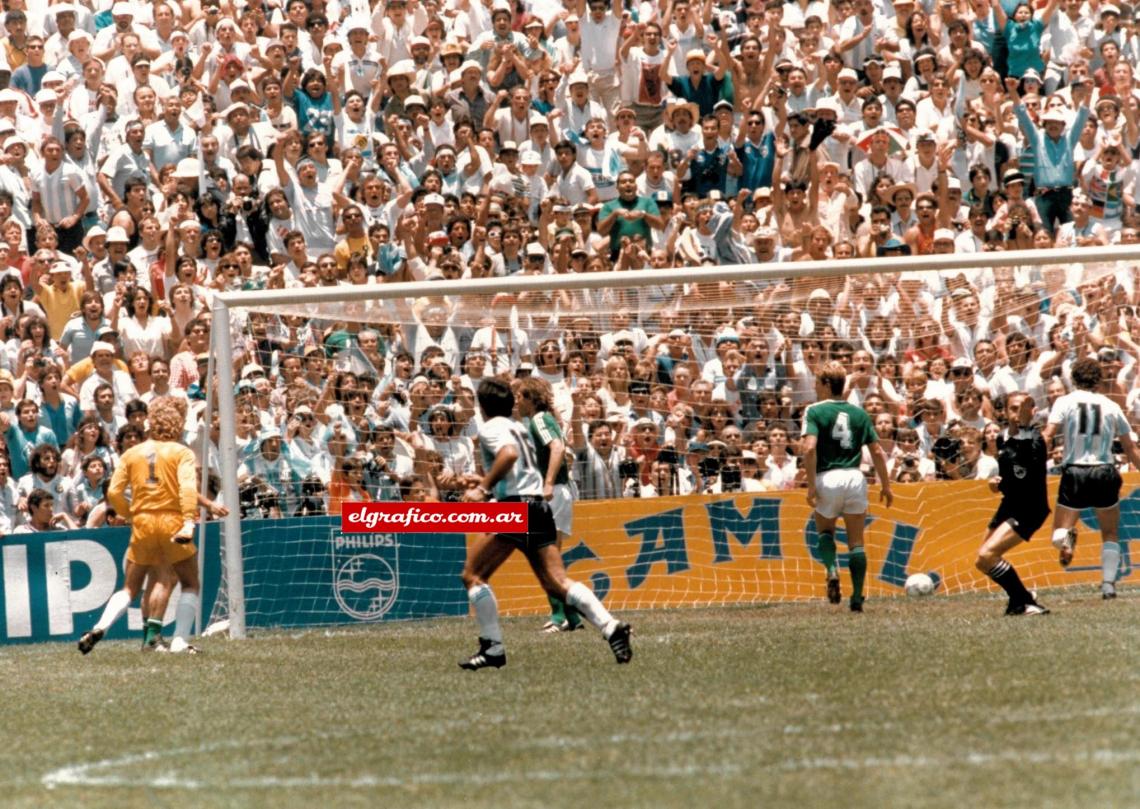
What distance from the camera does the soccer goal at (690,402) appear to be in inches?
617

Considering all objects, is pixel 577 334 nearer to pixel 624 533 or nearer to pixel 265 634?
pixel 624 533

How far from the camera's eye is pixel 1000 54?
21812mm

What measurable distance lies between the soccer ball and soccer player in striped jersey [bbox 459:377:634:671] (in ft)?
15.9

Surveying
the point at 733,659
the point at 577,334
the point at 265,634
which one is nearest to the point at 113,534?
the point at 265,634

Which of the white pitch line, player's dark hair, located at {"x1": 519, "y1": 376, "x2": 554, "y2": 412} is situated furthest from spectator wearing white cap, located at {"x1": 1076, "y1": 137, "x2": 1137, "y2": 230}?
the white pitch line

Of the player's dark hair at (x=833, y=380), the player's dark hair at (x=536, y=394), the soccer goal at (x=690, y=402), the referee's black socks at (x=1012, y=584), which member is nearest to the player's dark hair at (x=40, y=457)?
the soccer goal at (x=690, y=402)

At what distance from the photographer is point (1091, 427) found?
13953 millimetres

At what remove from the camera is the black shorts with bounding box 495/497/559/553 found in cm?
1120

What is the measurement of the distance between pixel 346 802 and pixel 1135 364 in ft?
34.7

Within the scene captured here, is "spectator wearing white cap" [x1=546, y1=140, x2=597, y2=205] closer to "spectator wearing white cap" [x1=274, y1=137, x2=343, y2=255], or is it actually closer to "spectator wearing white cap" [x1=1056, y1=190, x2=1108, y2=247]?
"spectator wearing white cap" [x1=274, y1=137, x2=343, y2=255]

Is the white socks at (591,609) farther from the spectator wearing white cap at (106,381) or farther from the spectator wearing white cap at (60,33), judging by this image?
the spectator wearing white cap at (60,33)

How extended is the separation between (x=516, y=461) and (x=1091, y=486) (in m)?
5.21

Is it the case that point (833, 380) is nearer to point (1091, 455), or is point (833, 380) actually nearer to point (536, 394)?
point (1091, 455)

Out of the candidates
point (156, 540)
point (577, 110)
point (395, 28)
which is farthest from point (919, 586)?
point (395, 28)
